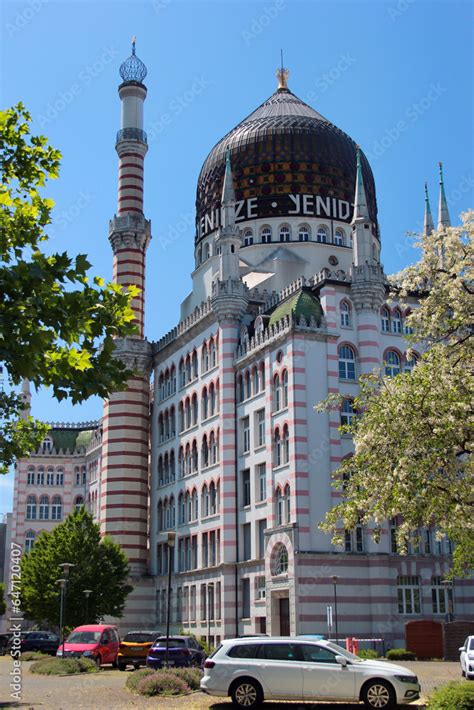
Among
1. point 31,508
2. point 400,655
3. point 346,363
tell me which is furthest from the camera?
point 31,508

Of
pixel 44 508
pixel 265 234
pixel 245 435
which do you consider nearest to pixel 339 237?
pixel 265 234

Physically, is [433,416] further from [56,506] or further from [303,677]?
[56,506]

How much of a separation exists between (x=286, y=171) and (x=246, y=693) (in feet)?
168

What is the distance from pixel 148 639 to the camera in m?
39.7

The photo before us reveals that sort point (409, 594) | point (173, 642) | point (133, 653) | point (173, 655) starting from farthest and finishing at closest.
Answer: point (409, 594)
point (133, 653)
point (173, 642)
point (173, 655)

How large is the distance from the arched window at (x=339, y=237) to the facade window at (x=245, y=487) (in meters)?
19.7

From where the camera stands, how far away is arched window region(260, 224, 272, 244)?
6706cm

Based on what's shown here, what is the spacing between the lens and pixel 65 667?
33594mm

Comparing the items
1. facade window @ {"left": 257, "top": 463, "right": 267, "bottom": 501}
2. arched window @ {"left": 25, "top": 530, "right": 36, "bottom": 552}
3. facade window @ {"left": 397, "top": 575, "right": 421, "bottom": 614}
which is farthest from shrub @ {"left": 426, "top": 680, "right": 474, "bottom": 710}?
arched window @ {"left": 25, "top": 530, "right": 36, "bottom": 552}

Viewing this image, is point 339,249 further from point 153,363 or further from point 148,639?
point 148,639

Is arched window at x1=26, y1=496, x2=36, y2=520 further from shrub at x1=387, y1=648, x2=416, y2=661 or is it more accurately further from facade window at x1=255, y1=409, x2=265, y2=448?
shrub at x1=387, y1=648, x2=416, y2=661

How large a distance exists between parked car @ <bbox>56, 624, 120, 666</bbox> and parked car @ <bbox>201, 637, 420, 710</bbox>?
56.7ft

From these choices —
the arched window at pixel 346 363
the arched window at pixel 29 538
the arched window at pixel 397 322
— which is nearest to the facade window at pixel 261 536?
the arched window at pixel 346 363

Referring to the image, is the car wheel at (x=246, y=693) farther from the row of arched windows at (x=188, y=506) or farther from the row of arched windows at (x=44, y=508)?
the row of arched windows at (x=44, y=508)
